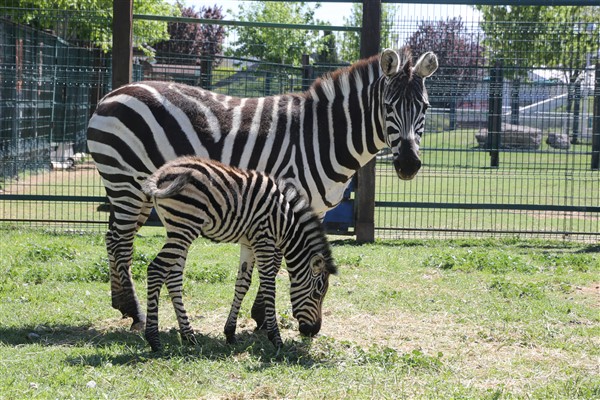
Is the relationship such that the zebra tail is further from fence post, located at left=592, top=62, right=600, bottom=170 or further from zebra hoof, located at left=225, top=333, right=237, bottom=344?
fence post, located at left=592, top=62, right=600, bottom=170

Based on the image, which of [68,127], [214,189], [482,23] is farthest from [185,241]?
[68,127]

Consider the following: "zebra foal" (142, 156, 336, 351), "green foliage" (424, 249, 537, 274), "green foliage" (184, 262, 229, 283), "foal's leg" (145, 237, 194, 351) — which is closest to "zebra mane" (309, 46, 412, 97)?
"zebra foal" (142, 156, 336, 351)

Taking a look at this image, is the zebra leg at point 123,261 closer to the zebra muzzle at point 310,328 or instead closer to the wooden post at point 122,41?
the zebra muzzle at point 310,328

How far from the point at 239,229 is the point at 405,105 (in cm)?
185

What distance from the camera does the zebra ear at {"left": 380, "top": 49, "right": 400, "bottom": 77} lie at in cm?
712

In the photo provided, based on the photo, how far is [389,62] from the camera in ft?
23.5

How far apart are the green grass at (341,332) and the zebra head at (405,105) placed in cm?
157

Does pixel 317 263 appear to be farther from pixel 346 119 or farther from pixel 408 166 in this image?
pixel 346 119

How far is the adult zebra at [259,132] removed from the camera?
7.21 metres

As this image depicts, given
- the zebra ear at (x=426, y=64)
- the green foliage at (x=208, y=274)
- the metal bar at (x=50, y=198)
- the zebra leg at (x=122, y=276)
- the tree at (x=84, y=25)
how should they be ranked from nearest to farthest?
the zebra ear at (x=426, y=64) → the zebra leg at (x=122, y=276) → the green foliage at (x=208, y=274) → the metal bar at (x=50, y=198) → the tree at (x=84, y=25)

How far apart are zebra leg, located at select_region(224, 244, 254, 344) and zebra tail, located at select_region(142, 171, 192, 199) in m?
1.07

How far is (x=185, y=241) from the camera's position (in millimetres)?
6332

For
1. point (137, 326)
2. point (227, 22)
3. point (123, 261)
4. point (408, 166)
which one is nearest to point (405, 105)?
point (408, 166)

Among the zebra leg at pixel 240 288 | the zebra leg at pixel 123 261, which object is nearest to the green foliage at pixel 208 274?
the zebra leg at pixel 123 261
